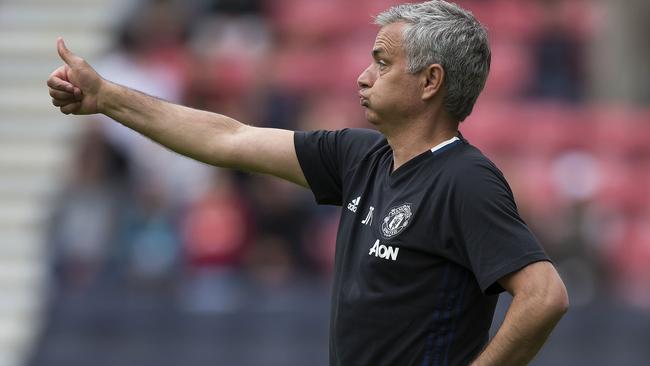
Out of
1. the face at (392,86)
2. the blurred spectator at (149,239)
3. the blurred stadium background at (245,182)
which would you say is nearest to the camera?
the face at (392,86)

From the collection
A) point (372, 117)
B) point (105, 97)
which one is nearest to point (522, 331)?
point (372, 117)

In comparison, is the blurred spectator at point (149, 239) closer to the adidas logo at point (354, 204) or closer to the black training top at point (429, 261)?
the adidas logo at point (354, 204)

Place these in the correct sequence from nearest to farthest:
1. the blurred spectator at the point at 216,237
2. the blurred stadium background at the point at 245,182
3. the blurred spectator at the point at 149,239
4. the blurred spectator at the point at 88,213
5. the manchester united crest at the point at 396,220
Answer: the manchester united crest at the point at 396,220 → the blurred stadium background at the point at 245,182 → the blurred spectator at the point at 216,237 → the blurred spectator at the point at 149,239 → the blurred spectator at the point at 88,213

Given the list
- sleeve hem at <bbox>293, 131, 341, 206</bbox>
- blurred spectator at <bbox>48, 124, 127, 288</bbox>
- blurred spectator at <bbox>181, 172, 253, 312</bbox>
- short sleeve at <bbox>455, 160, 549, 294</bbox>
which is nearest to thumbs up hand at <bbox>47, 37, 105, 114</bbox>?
sleeve hem at <bbox>293, 131, 341, 206</bbox>

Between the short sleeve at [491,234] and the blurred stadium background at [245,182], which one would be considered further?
the blurred stadium background at [245,182]

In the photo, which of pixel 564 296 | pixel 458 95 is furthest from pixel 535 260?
pixel 458 95

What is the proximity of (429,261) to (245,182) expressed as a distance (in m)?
6.11

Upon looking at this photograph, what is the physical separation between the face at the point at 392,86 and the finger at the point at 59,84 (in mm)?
939

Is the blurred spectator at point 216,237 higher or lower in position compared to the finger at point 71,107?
lower

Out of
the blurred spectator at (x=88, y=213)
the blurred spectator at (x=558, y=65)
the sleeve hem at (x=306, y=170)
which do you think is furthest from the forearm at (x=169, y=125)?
the blurred spectator at (x=558, y=65)

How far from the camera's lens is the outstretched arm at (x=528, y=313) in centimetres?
363

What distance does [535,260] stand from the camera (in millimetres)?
3668

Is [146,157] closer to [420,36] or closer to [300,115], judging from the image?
[300,115]

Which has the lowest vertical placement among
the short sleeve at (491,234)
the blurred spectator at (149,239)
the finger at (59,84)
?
the blurred spectator at (149,239)
